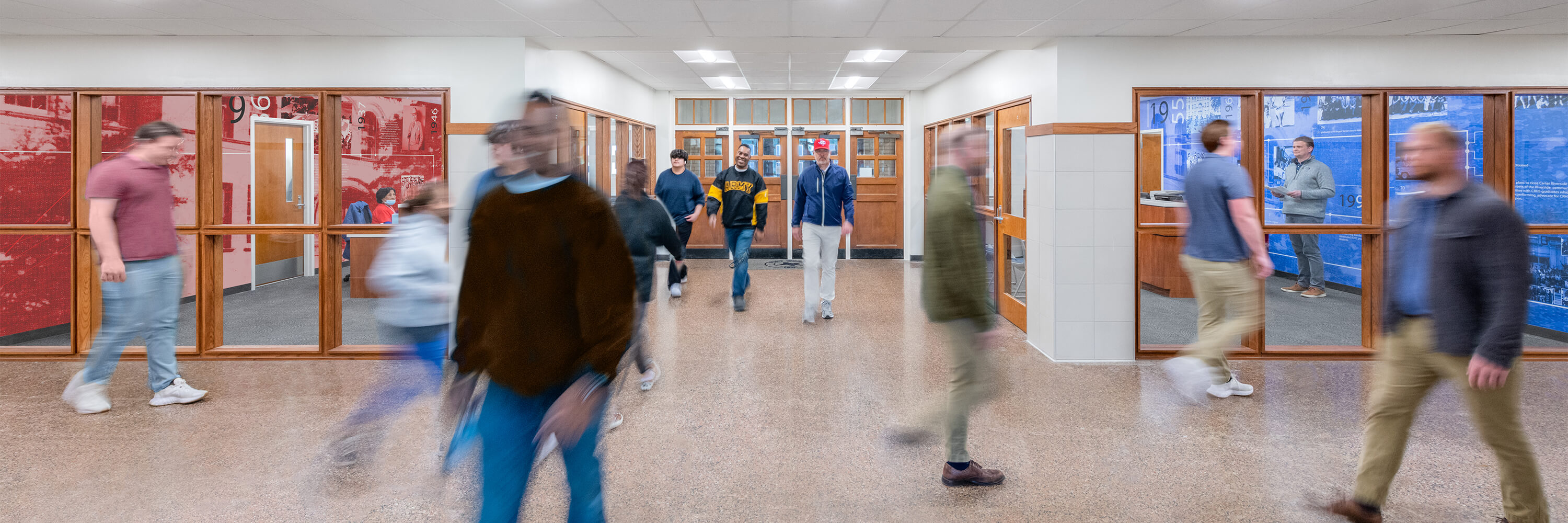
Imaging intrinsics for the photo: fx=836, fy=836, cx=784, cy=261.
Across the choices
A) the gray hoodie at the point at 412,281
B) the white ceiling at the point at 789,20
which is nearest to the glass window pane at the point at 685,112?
the white ceiling at the point at 789,20

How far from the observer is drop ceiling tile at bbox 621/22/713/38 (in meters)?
5.28

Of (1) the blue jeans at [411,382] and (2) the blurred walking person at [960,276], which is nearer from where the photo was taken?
(1) the blue jeans at [411,382]

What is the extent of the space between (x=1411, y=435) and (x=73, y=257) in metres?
7.86

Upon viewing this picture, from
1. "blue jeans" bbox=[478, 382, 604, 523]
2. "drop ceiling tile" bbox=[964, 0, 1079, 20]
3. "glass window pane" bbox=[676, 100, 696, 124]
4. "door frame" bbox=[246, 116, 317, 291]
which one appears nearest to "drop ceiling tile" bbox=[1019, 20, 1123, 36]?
"drop ceiling tile" bbox=[964, 0, 1079, 20]

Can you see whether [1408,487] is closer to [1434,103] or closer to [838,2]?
[838,2]

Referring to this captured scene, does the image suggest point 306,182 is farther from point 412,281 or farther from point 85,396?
point 412,281

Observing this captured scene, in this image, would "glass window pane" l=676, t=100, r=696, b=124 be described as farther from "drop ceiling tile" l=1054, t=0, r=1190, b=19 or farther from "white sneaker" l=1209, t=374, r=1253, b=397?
"white sneaker" l=1209, t=374, r=1253, b=397

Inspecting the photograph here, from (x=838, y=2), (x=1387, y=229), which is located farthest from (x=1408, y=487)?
(x=838, y=2)

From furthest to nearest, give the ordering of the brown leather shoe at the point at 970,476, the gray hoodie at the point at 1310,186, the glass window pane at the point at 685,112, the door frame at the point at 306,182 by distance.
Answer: the glass window pane at the point at 685,112
the door frame at the point at 306,182
the gray hoodie at the point at 1310,186
the brown leather shoe at the point at 970,476

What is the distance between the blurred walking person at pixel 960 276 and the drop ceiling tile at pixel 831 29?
2393 mm

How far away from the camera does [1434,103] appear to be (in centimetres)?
804

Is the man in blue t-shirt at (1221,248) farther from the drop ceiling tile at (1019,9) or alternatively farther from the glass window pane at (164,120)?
the glass window pane at (164,120)

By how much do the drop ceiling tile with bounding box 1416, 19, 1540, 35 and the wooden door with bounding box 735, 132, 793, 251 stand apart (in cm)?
802

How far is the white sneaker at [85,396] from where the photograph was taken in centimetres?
426
